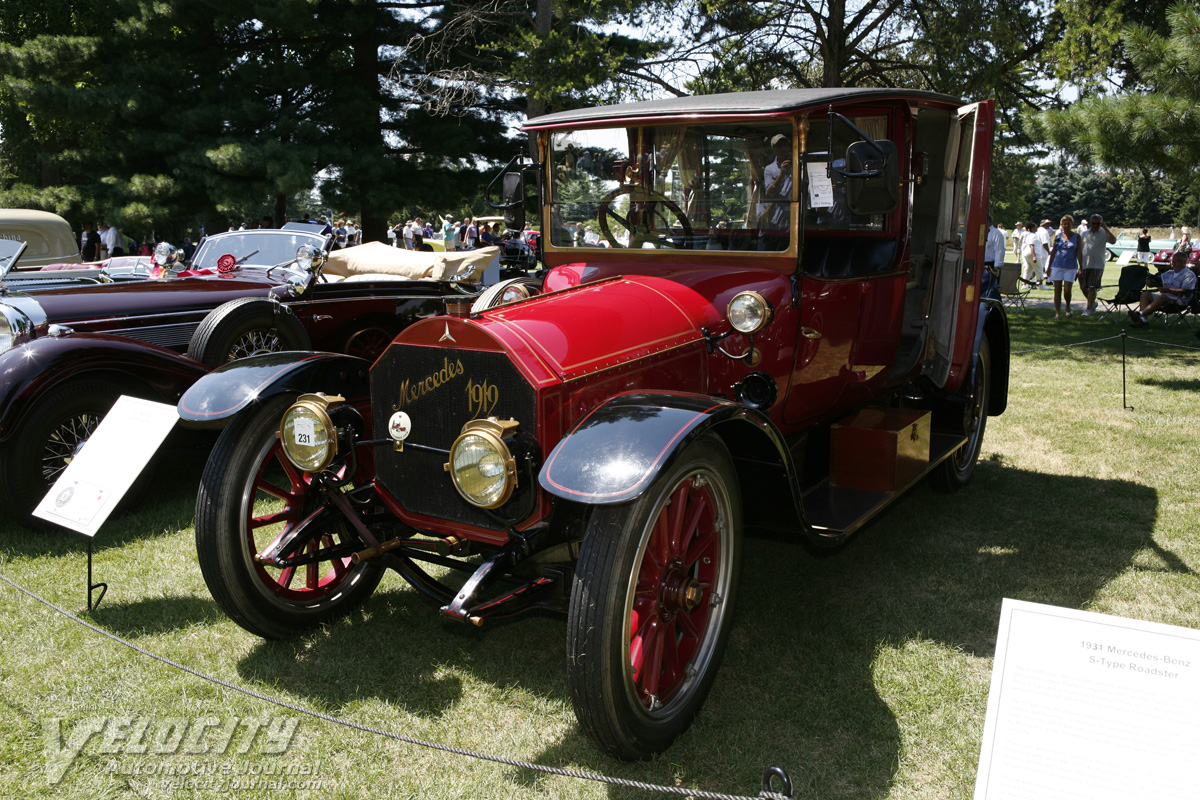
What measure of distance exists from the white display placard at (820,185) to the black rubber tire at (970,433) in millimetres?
1936

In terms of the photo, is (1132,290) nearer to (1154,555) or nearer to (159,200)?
(1154,555)

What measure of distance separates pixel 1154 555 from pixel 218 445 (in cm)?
421

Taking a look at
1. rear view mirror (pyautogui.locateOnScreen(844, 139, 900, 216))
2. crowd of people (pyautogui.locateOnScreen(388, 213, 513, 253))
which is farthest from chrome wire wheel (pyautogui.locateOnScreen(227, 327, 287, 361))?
crowd of people (pyautogui.locateOnScreen(388, 213, 513, 253))

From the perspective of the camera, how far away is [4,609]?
3680 millimetres

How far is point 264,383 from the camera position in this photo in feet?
10.5

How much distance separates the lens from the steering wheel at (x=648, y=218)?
387 centimetres

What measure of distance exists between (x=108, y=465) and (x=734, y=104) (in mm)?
2986

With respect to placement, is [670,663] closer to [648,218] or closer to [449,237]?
[648,218]

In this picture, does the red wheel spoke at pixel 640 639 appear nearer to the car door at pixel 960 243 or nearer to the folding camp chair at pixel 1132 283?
the car door at pixel 960 243

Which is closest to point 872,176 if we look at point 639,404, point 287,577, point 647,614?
point 639,404

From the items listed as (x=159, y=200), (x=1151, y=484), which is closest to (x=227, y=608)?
(x=1151, y=484)

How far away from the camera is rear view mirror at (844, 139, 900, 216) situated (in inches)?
123

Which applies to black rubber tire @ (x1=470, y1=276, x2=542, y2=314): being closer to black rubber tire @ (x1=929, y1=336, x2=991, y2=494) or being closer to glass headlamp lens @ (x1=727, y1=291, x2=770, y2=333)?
glass headlamp lens @ (x1=727, y1=291, x2=770, y2=333)

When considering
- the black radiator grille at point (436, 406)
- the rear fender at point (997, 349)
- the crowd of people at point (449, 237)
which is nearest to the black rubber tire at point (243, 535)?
the black radiator grille at point (436, 406)
